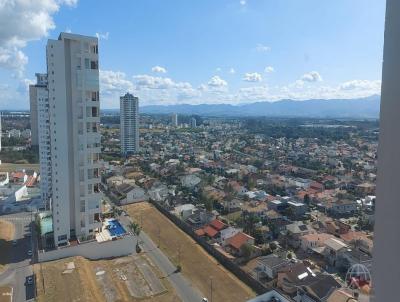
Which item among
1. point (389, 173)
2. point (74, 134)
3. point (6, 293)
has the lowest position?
point (6, 293)

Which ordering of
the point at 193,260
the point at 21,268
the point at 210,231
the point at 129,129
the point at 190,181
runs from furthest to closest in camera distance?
the point at 129,129 < the point at 190,181 < the point at 210,231 < the point at 193,260 < the point at 21,268

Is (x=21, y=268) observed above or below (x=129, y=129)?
below

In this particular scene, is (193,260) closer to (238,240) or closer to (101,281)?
(238,240)

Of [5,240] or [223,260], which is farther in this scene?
[5,240]

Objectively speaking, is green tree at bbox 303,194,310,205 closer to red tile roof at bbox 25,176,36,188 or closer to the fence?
the fence

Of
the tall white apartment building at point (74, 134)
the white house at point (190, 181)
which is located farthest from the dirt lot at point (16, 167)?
the tall white apartment building at point (74, 134)

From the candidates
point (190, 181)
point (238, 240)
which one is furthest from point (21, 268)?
point (190, 181)

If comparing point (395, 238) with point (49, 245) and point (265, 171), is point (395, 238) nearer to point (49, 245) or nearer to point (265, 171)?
point (49, 245)
